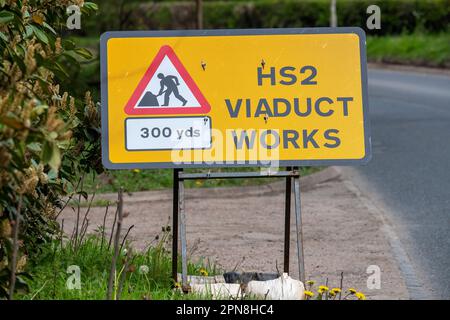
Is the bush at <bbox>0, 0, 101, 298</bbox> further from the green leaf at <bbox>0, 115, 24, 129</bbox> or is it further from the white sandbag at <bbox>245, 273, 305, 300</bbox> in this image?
the white sandbag at <bbox>245, 273, 305, 300</bbox>

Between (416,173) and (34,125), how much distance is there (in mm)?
8015

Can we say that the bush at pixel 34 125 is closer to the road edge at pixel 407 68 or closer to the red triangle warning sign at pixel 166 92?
the red triangle warning sign at pixel 166 92

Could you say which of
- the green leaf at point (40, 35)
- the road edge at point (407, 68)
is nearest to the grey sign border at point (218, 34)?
the green leaf at point (40, 35)

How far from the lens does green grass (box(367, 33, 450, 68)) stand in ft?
96.4

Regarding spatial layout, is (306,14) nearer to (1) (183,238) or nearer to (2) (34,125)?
(1) (183,238)

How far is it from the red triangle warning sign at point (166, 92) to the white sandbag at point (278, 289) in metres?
1.05

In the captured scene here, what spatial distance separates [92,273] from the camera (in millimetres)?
6844

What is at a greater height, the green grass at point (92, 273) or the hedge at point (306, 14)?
the hedge at point (306, 14)

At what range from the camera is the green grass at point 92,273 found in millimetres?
6117

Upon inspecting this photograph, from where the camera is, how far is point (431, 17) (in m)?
34.7

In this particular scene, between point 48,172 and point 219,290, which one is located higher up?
point 48,172

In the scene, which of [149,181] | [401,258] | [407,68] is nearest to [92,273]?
[401,258]
